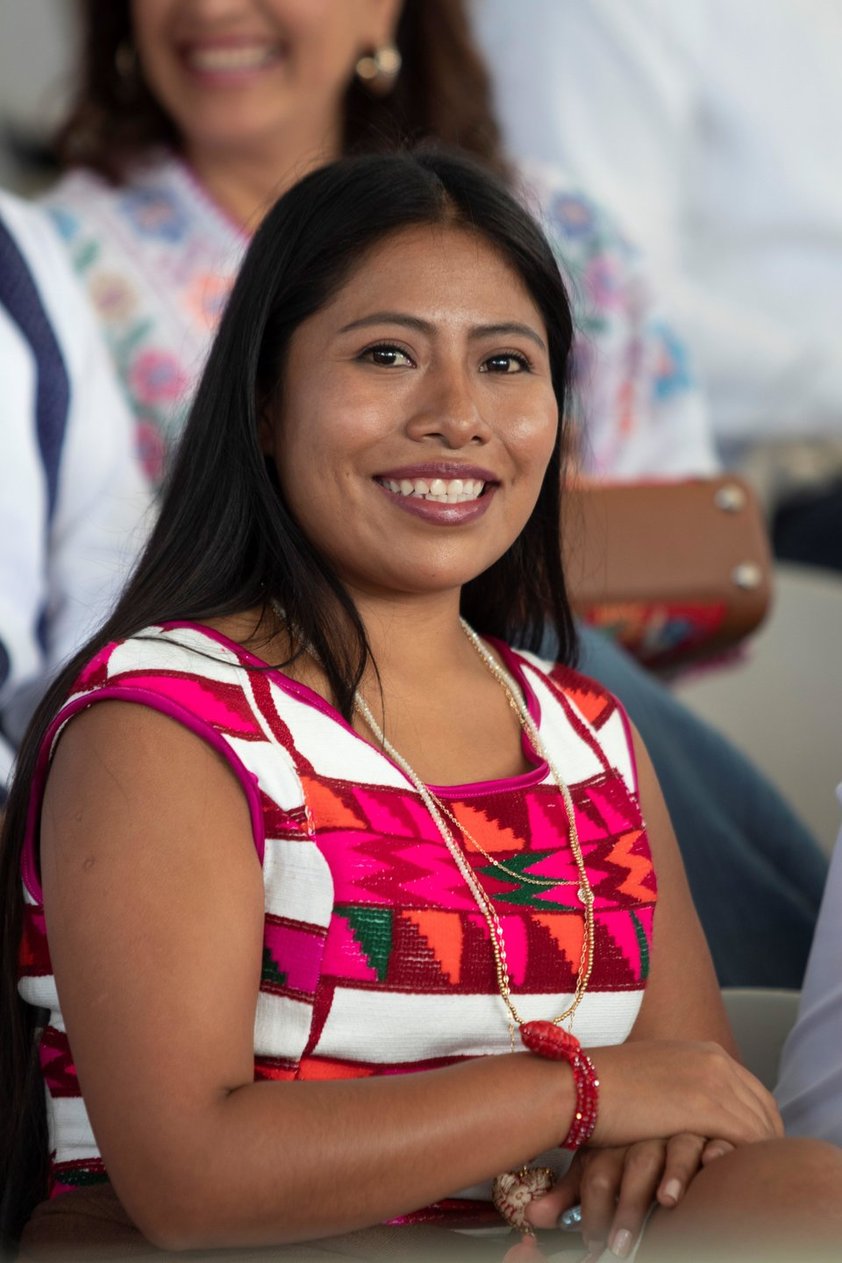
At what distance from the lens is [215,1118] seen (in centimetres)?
87

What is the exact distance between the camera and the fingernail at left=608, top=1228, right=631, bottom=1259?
0.93 meters

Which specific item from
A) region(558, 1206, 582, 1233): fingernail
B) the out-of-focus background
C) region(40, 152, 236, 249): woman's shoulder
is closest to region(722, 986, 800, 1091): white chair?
region(558, 1206, 582, 1233): fingernail

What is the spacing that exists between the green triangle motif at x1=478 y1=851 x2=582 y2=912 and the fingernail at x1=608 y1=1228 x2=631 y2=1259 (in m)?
0.20

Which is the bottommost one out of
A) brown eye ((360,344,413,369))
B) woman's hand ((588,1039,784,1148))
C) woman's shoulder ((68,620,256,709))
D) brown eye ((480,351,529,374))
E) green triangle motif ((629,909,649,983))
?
woman's hand ((588,1039,784,1148))

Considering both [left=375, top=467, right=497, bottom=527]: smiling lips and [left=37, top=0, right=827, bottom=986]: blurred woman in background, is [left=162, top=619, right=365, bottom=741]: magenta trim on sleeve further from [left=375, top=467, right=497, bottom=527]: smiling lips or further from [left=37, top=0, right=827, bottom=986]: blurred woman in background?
[left=37, top=0, right=827, bottom=986]: blurred woman in background

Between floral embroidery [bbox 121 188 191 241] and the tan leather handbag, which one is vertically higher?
floral embroidery [bbox 121 188 191 241]

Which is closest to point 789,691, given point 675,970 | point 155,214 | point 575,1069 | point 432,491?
point 155,214

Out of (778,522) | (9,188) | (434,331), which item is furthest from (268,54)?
(434,331)

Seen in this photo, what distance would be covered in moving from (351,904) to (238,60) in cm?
150

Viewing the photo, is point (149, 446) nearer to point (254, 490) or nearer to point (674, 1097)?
point (254, 490)

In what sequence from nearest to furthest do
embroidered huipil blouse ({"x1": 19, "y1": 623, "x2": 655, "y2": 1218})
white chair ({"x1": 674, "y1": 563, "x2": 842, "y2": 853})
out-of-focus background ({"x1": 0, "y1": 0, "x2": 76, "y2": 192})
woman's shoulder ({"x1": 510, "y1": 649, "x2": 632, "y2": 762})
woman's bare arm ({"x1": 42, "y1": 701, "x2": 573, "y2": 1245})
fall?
woman's bare arm ({"x1": 42, "y1": 701, "x2": 573, "y2": 1245}) → embroidered huipil blouse ({"x1": 19, "y1": 623, "x2": 655, "y2": 1218}) → woman's shoulder ({"x1": 510, "y1": 649, "x2": 632, "y2": 762}) → white chair ({"x1": 674, "y1": 563, "x2": 842, "y2": 853}) → out-of-focus background ({"x1": 0, "y1": 0, "x2": 76, "y2": 192})

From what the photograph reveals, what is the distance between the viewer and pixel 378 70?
2354 mm

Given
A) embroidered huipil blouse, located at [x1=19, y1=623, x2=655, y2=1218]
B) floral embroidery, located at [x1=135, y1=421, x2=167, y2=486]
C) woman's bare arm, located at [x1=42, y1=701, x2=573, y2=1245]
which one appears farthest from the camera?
floral embroidery, located at [x1=135, y1=421, x2=167, y2=486]

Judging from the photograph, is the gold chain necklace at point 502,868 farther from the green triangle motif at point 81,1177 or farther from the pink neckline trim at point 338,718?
the green triangle motif at point 81,1177
